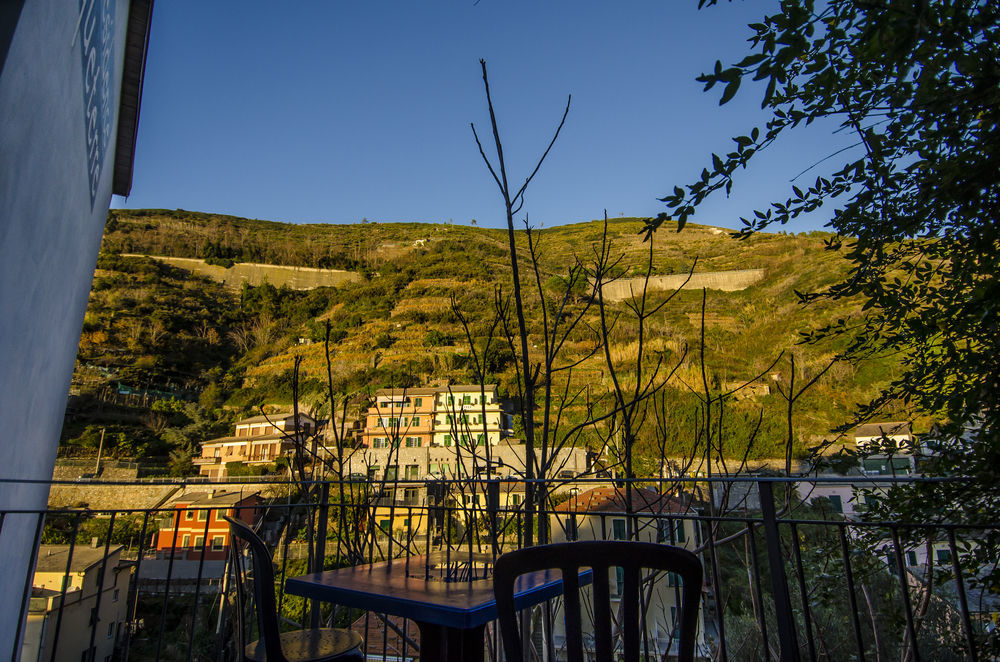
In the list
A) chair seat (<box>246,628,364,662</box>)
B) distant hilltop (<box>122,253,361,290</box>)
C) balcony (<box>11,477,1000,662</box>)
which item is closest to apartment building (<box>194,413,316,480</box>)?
balcony (<box>11,477,1000,662</box>)

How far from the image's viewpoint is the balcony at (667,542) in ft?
5.65

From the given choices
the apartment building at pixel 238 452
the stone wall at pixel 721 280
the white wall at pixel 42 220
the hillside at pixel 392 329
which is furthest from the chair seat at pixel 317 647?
the stone wall at pixel 721 280

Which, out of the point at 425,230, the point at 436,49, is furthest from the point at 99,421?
the point at 425,230

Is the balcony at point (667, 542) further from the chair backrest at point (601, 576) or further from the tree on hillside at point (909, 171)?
the chair backrest at point (601, 576)

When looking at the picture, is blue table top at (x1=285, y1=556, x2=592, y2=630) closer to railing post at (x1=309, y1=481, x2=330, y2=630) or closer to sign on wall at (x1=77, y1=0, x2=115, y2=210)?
railing post at (x1=309, y1=481, x2=330, y2=630)

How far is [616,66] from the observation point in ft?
9.67

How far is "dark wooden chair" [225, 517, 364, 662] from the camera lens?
1.40 meters

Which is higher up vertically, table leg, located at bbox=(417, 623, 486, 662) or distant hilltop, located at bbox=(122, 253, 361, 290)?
distant hilltop, located at bbox=(122, 253, 361, 290)

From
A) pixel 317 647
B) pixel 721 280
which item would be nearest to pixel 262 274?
pixel 721 280

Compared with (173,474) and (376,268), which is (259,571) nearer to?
(173,474)

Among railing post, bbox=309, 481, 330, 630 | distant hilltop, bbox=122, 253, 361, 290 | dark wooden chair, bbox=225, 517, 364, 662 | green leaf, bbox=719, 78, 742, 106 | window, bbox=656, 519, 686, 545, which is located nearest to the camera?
green leaf, bbox=719, 78, 742, 106

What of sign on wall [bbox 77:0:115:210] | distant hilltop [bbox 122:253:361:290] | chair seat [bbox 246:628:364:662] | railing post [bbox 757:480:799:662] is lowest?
chair seat [bbox 246:628:364:662]

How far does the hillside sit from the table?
1274 centimetres

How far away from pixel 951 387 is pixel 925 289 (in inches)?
15.8
